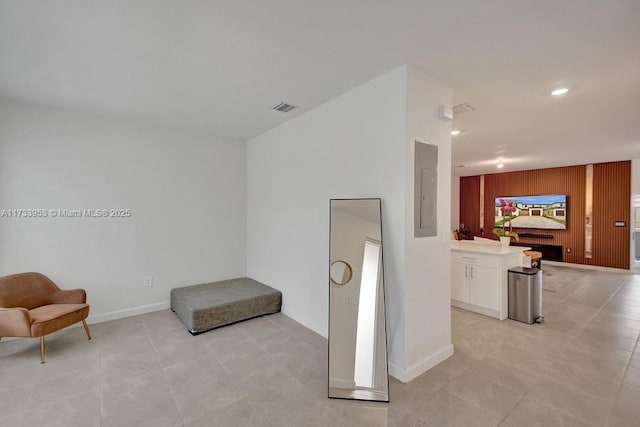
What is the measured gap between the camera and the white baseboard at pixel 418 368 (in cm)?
239

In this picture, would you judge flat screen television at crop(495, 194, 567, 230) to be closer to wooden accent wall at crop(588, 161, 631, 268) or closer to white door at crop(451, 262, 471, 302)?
wooden accent wall at crop(588, 161, 631, 268)

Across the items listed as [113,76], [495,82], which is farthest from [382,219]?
[113,76]

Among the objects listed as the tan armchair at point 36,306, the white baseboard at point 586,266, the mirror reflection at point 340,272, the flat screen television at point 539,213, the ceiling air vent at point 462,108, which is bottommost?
the white baseboard at point 586,266

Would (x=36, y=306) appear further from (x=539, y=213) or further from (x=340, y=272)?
(x=539, y=213)

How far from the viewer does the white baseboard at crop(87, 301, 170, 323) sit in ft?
12.0

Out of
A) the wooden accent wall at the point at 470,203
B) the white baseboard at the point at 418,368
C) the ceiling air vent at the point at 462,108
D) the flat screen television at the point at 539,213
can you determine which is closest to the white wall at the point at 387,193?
the white baseboard at the point at 418,368

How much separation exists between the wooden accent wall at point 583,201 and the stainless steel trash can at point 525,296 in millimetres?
5207

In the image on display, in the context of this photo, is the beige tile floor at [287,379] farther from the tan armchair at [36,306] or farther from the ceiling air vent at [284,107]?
the ceiling air vent at [284,107]

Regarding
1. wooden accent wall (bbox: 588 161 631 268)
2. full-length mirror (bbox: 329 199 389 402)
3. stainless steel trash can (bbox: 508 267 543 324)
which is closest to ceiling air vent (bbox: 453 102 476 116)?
full-length mirror (bbox: 329 199 389 402)

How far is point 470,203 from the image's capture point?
975 cm

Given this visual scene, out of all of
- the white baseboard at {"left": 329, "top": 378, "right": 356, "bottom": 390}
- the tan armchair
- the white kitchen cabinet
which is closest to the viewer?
the white baseboard at {"left": 329, "top": 378, "right": 356, "bottom": 390}

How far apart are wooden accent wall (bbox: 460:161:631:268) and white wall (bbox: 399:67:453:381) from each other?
708cm

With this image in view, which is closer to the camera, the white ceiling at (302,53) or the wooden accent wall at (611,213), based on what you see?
the white ceiling at (302,53)

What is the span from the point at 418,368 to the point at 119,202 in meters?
4.15
